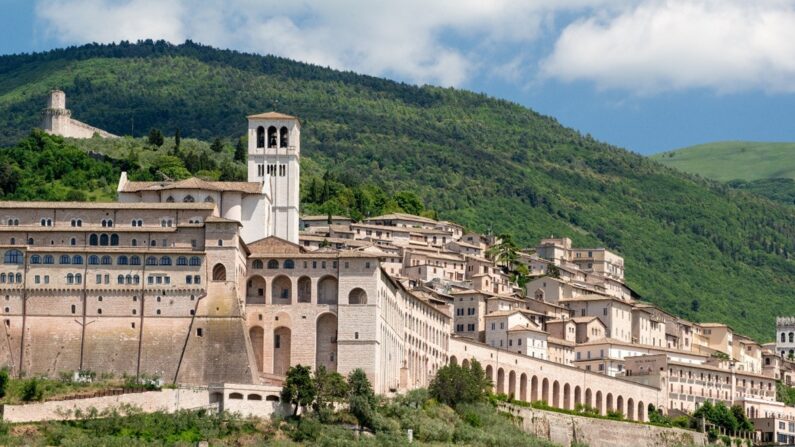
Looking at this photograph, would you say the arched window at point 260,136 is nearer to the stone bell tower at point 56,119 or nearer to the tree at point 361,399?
the tree at point 361,399

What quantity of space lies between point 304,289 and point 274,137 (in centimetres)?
1934

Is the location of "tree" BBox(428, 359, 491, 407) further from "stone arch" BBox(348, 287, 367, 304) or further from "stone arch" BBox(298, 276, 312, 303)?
"stone arch" BBox(298, 276, 312, 303)

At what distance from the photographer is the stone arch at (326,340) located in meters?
88.3

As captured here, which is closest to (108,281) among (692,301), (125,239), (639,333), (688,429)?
(125,239)

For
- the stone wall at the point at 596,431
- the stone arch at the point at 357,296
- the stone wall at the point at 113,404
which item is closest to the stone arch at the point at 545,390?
the stone wall at the point at 596,431

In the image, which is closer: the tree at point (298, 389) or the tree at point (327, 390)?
the tree at point (298, 389)

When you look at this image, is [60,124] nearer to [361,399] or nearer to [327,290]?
[327,290]

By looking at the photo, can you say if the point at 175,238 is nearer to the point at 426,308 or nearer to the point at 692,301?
the point at 426,308

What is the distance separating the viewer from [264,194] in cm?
9831

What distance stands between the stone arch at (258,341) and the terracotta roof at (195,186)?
389 inches

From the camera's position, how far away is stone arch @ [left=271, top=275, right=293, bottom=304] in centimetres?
9000

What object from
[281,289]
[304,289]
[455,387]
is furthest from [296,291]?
[455,387]

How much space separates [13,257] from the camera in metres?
87.7

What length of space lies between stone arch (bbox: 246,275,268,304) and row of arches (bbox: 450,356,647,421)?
1566 centimetres
